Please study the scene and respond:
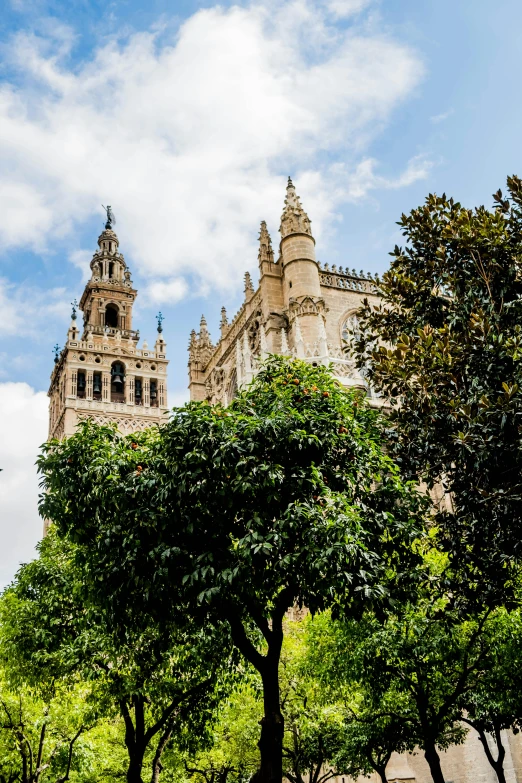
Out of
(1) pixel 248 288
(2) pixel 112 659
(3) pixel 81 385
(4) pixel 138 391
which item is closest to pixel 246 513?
(2) pixel 112 659

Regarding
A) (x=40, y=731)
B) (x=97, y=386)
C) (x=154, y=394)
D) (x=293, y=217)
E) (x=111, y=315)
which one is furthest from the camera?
(x=111, y=315)

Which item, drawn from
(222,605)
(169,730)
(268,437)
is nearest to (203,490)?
(268,437)

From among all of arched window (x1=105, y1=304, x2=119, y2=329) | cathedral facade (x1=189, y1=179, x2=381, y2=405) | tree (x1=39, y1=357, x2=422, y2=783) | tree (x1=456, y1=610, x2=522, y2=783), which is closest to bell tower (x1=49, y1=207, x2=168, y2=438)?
arched window (x1=105, y1=304, x2=119, y2=329)

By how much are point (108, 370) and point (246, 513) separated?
51674mm

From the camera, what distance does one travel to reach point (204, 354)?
45.6 meters

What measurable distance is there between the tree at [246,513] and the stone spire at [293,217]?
20.6 meters

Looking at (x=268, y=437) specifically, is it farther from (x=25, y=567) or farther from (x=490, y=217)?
(x=25, y=567)

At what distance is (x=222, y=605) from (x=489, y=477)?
15.8 ft

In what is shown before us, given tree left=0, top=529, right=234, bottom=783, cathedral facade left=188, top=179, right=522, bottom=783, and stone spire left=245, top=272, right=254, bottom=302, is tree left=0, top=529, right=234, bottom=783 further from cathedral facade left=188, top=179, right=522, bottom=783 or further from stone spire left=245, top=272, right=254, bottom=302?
stone spire left=245, top=272, right=254, bottom=302

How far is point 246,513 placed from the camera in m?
11.9

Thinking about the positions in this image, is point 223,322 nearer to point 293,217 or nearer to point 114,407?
point 293,217

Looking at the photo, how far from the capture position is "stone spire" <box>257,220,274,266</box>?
34.0m

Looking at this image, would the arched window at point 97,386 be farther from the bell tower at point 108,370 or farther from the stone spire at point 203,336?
the stone spire at point 203,336

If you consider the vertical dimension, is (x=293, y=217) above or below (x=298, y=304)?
above
